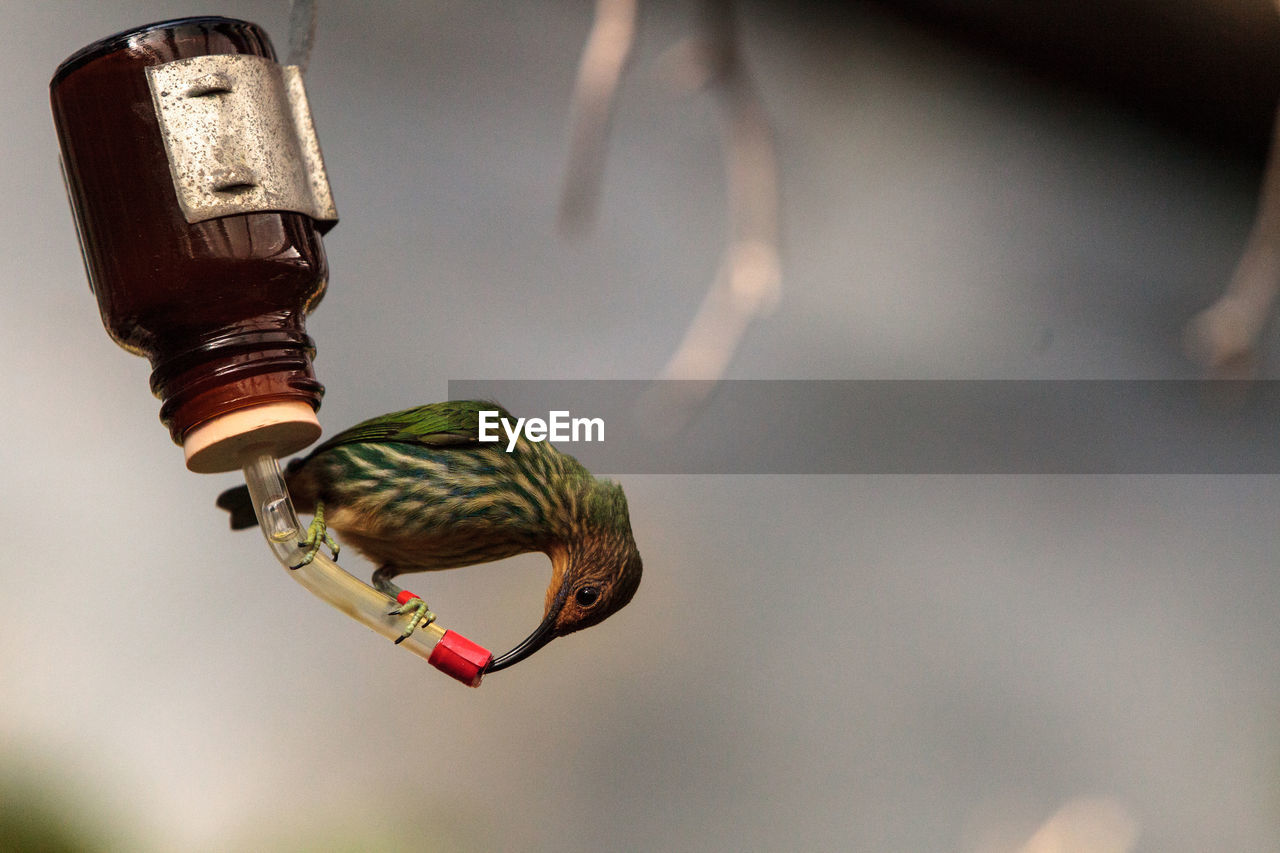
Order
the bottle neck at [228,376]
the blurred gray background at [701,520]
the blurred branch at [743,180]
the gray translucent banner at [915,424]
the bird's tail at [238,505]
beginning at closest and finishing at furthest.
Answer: the bottle neck at [228,376] < the bird's tail at [238,505] < the blurred branch at [743,180] < the blurred gray background at [701,520] < the gray translucent banner at [915,424]

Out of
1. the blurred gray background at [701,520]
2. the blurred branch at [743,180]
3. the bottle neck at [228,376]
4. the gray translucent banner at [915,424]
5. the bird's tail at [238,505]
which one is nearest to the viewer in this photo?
the bottle neck at [228,376]

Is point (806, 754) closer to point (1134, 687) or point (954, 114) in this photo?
point (1134, 687)

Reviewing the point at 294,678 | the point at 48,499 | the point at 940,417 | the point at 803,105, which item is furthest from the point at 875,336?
the point at 48,499

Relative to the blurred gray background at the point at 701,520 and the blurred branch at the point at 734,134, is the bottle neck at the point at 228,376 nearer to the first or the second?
the blurred branch at the point at 734,134

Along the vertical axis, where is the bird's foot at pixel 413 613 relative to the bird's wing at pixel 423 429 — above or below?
below

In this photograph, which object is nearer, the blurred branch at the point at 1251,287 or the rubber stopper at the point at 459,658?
the rubber stopper at the point at 459,658

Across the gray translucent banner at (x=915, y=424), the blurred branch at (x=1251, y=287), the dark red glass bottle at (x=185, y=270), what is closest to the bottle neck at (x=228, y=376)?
the dark red glass bottle at (x=185, y=270)

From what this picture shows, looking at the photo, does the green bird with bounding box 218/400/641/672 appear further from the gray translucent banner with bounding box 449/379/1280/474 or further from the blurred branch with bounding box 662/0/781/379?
the gray translucent banner with bounding box 449/379/1280/474
